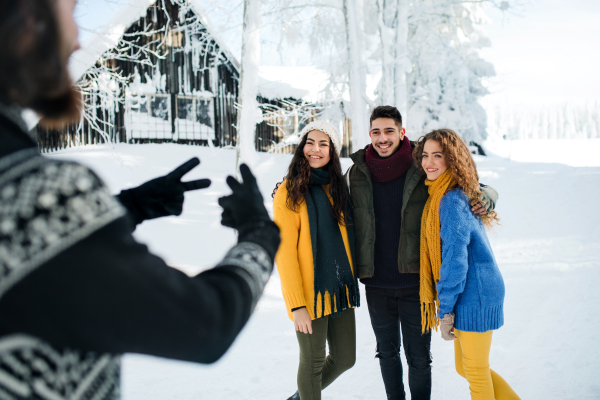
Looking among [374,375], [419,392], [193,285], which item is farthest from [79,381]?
[374,375]

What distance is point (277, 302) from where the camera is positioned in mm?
5648

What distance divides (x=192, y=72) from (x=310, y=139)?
48.1 ft

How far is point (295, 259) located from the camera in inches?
107

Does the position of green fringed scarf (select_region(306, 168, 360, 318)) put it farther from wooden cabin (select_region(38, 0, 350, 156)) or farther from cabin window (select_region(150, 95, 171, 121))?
cabin window (select_region(150, 95, 171, 121))

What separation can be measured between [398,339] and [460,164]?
141 cm

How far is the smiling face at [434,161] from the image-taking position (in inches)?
105

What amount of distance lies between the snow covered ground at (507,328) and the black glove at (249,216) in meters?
0.27

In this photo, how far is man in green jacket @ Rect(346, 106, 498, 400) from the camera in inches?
113

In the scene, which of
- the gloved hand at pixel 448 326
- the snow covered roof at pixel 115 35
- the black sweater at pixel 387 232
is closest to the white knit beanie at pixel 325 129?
the black sweater at pixel 387 232

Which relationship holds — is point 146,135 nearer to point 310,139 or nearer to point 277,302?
point 277,302

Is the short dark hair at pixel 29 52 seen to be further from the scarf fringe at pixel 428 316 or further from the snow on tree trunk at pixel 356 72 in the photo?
the snow on tree trunk at pixel 356 72

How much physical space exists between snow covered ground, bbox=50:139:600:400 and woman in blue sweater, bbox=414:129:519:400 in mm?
1000

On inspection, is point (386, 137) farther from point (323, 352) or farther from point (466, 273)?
point (323, 352)

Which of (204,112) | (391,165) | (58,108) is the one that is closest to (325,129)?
(391,165)
